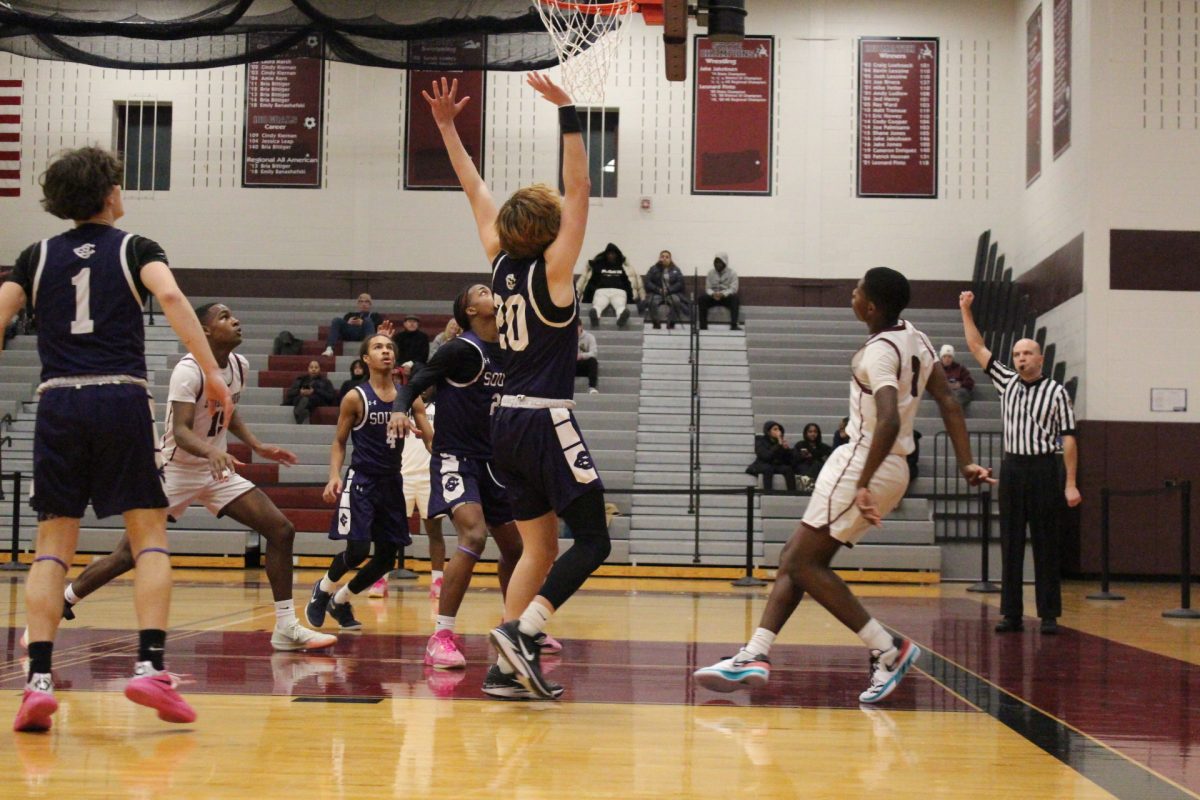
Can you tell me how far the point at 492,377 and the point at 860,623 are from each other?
2241 mm

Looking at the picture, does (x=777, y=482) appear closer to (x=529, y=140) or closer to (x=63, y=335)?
(x=529, y=140)

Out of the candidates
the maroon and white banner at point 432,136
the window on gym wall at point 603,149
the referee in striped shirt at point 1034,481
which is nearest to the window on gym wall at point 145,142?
the maroon and white banner at point 432,136

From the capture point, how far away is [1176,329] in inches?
575

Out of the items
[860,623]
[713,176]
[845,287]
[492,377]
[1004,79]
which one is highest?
[1004,79]

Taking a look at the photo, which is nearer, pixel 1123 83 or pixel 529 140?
pixel 1123 83

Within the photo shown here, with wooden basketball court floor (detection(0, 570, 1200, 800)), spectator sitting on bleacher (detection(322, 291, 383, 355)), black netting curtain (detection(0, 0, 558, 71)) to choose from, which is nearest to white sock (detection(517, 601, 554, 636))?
wooden basketball court floor (detection(0, 570, 1200, 800))

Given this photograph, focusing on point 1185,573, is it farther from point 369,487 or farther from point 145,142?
point 145,142

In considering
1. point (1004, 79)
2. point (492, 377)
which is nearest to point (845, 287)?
point (1004, 79)

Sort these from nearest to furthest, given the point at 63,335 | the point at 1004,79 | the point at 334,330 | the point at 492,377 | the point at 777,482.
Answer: the point at 63,335 < the point at 492,377 < the point at 777,482 < the point at 334,330 < the point at 1004,79

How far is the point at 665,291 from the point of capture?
1928 cm

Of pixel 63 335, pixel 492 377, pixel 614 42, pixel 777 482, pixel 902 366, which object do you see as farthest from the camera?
pixel 777 482

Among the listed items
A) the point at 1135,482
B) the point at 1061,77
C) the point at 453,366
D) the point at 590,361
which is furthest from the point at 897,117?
the point at 453,366

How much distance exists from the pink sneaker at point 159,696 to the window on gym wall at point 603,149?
54.3 feet

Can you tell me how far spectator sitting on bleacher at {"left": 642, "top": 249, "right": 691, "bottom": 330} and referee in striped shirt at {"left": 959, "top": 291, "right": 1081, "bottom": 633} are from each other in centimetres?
1060
